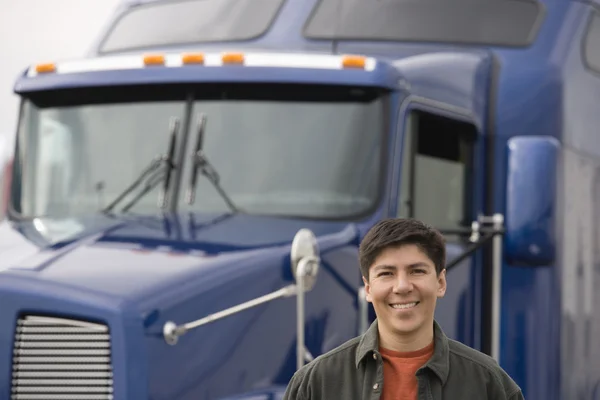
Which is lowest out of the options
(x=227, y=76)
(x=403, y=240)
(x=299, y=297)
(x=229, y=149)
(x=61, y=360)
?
(x=61, y=360)

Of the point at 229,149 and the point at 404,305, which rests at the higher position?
the point at 229,149

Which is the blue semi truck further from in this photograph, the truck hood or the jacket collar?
the jacket collar

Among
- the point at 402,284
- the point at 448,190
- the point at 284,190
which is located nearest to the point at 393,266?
the point at 402,284

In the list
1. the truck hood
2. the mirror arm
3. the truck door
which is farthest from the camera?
the truck door

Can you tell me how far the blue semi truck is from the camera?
14.7ft

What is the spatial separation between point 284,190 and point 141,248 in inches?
33.4

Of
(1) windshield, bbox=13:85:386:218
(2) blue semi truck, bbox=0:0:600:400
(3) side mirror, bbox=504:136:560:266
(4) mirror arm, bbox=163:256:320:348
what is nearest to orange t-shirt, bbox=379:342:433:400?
(2) blue semi truck, bbox=0:0:600:400

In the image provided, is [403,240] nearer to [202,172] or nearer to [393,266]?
[393,266]

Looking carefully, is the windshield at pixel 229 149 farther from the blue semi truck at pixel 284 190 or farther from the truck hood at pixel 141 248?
the truck hood at pixel 141 248

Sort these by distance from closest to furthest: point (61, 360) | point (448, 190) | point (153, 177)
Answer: point (61, 360)
point (153, 177)
point (448, 190)

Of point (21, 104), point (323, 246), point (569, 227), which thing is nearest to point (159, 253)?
point (323, 246)

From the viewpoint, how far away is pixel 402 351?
254 centimetres

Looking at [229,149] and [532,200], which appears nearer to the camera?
[532,200]

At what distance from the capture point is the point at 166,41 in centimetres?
707
